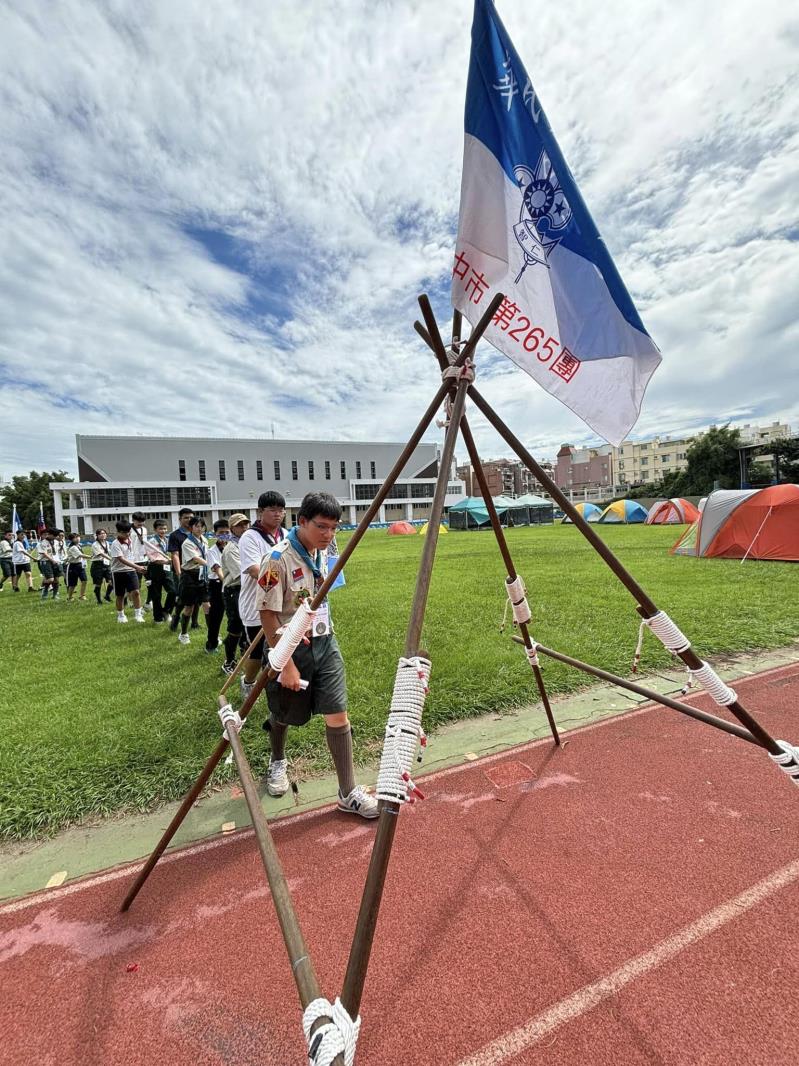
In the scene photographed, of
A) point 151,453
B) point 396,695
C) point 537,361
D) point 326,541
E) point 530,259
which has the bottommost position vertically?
point 396,695

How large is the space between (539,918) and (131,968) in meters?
1.91

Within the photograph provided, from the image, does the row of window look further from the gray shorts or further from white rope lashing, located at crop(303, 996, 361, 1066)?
white rope lashing, located at crop(303, 996, 361, 1066)

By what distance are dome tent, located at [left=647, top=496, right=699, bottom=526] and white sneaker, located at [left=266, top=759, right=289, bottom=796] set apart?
33993 millimetres

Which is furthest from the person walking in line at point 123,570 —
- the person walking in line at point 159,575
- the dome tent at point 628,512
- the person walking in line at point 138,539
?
the dome tent at point 628,512

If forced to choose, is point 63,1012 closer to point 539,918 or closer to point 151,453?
point 539,918

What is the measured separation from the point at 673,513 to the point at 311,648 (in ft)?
116

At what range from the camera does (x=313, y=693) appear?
3.17 metres

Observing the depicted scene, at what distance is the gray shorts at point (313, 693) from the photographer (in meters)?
3.09

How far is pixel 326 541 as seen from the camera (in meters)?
3.17

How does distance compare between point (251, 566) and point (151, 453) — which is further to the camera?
point (151, 453)

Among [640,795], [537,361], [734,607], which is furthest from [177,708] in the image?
[734,607]

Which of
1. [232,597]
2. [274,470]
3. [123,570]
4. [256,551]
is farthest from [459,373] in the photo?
[274,470]

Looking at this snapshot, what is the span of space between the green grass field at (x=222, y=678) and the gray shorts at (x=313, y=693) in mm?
939

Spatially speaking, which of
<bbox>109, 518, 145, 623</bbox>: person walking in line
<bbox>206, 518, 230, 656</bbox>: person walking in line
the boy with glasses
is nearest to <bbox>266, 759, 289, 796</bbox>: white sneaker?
the boy with glasses
